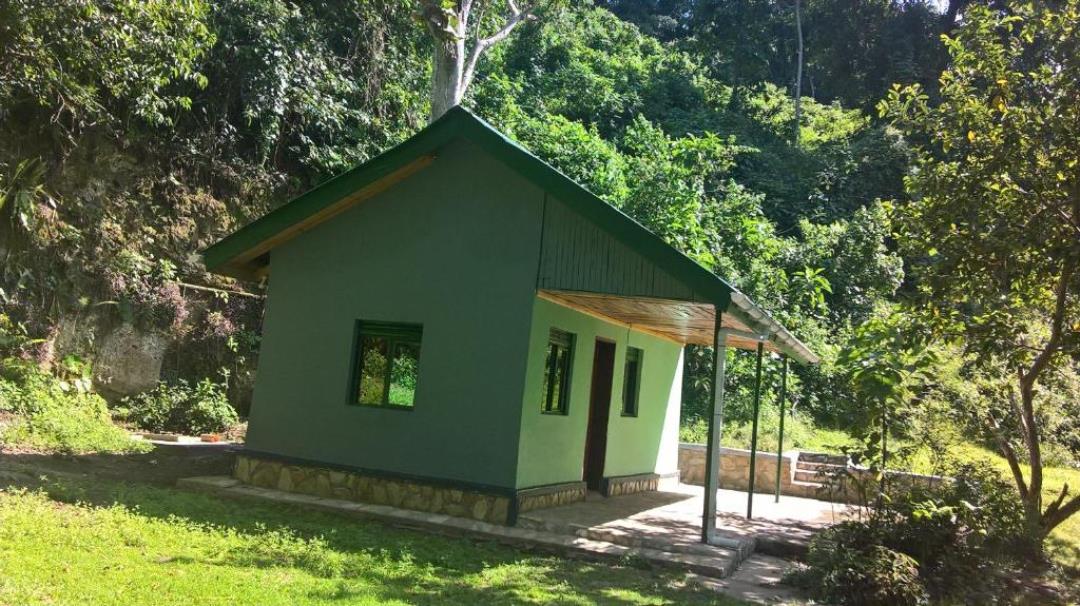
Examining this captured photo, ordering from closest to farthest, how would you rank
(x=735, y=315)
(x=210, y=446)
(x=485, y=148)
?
(x=735, y=315)
(x=485, y=148)
(x=210, y=446)

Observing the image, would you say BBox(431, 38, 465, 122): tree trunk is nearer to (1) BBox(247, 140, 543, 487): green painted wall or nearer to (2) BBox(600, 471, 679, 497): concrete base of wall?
(1) BBox(247, 140, 543, 487): green painted wall

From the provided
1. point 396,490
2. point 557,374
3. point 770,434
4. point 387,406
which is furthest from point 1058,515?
point 387,406

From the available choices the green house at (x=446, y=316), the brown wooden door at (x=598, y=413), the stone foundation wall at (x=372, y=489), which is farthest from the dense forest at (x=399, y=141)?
the stone foundation wall at (x=372, y=489)

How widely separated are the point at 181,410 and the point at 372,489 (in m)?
6.77

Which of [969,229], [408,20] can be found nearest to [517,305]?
[969,229]

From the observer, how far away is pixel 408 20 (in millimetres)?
20125

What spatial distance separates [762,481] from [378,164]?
9.91 metres

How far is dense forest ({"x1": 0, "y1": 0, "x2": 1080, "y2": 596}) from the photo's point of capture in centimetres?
897

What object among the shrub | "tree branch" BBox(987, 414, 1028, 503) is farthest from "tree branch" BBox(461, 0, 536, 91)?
the shrub

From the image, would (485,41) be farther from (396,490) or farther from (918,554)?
(918,554)

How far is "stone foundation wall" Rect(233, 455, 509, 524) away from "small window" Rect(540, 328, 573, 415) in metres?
1.53

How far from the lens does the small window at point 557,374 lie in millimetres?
10156

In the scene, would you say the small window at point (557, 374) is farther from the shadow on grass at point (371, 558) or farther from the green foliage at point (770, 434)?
the green foliage at point (770, 434)

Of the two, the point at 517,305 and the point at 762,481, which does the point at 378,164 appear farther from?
the point at 762,481
